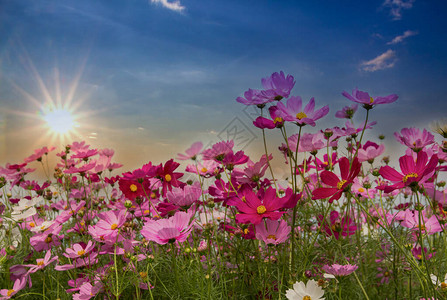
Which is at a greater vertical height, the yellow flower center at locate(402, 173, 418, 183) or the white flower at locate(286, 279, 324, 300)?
the yellow flower center at locate(402, 173, 418, 183)

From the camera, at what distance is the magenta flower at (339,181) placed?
0.79 metres

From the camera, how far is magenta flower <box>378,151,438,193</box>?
78 centimetres

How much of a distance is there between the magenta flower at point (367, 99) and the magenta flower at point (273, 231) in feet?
1.33

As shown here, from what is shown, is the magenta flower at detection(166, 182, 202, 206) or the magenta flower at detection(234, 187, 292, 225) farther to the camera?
the magenta flower at detection(166, 182, 202, 206)

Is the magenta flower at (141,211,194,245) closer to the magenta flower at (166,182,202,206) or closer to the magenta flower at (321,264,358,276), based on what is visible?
the magenta flower at (166,182,202,206)

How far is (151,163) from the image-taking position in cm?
123

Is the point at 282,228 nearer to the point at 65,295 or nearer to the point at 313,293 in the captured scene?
the point at 313,293

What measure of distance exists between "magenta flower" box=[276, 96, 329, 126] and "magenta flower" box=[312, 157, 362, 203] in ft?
0.49

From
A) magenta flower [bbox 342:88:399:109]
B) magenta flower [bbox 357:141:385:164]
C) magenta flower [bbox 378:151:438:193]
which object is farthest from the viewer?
magenta flower [bbox 357:141:385:164]

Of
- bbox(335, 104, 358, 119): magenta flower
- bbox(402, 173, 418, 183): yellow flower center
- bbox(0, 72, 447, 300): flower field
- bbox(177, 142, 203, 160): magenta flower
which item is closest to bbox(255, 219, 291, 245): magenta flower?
bbox(0, 72, 447, 300): flower field

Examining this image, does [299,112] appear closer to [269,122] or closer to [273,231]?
[269,122]

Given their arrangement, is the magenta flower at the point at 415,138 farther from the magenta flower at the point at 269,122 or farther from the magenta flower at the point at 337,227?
the magenta flower at the point at 269,122

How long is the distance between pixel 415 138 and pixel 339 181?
541mm

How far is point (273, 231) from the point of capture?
3.26 ft
